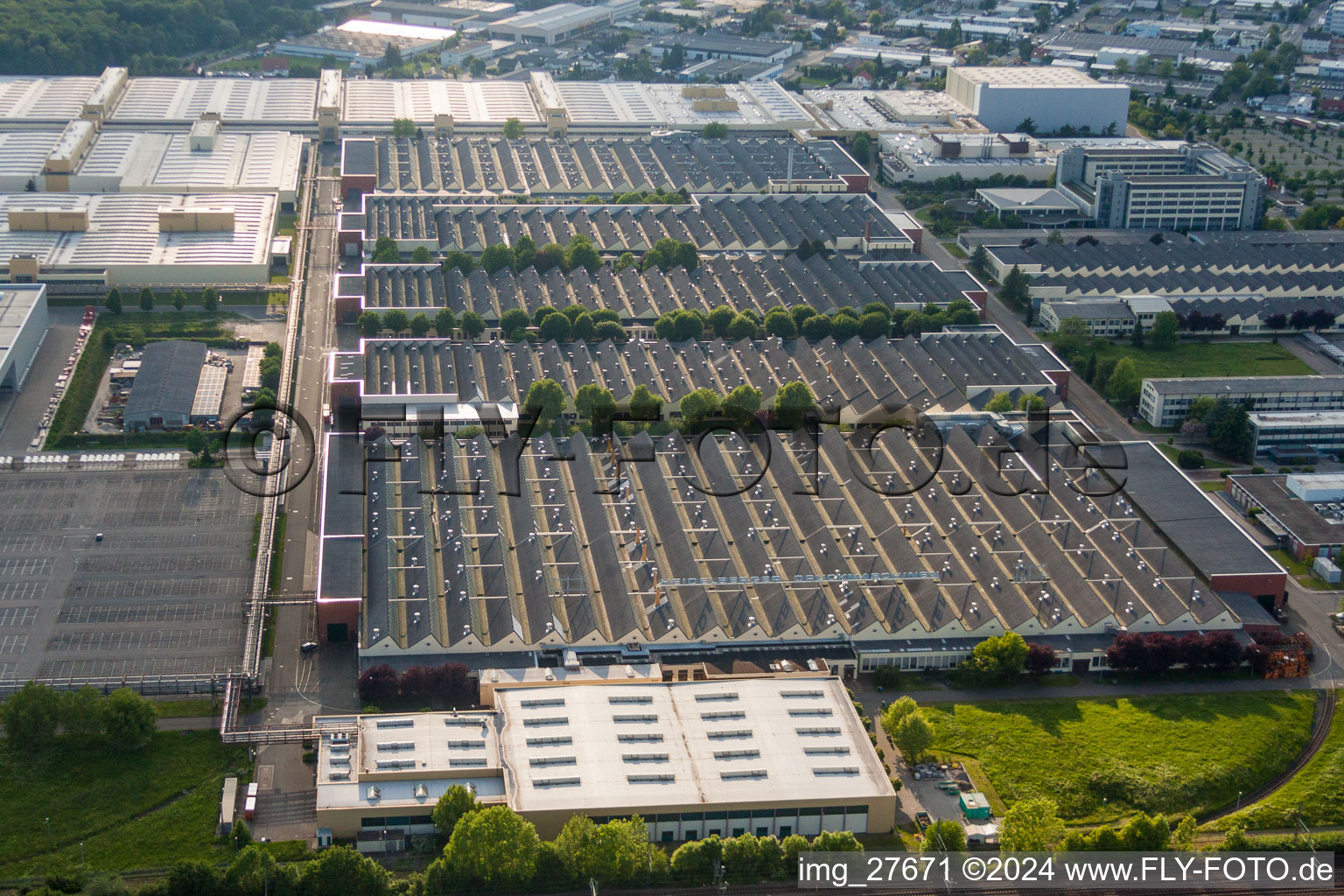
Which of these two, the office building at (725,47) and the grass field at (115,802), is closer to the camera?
the grass field at (115,802)

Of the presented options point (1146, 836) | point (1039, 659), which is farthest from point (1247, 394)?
point (1146, 836)

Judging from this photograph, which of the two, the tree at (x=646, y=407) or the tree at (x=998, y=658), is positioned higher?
the tree at (x=646, y=407)

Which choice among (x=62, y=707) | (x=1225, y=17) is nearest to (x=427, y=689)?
(x=62, y=707)

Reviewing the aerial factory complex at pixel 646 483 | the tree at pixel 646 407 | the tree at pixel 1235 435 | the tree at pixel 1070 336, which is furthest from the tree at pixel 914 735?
the tree at pixel 1070 336

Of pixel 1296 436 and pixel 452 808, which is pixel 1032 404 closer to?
pixel 1296 436

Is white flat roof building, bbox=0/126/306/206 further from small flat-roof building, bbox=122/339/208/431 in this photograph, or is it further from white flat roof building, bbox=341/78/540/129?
small flat-roof building, bbox=122/339/208/431

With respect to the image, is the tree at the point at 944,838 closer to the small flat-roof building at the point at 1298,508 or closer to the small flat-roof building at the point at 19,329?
the small flat-roof building at the point at 1298,508
